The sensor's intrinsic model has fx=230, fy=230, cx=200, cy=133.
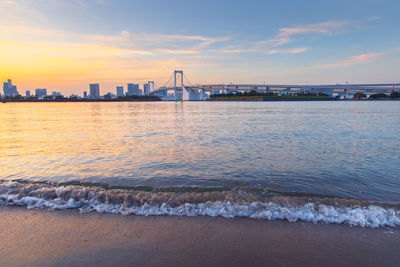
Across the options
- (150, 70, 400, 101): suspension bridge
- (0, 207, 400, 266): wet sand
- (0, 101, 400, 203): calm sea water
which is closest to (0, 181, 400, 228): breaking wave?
(0, 207, 400, 266): wet sand

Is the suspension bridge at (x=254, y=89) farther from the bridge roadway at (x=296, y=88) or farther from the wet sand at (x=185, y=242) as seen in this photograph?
the wet sand at (x=185, y=242)

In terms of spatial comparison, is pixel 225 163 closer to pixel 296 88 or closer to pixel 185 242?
pixel 185 242

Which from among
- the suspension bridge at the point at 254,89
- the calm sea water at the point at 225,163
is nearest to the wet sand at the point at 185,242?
the calm sea water at the point at 225,163

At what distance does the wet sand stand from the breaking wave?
0.17 metres

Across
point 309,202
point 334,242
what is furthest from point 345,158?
point 334,242

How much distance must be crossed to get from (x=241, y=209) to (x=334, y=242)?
1160mm

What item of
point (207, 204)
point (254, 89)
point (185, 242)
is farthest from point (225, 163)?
point (254, 89)

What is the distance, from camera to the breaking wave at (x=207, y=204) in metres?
3.08

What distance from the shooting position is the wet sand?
7.38 ft

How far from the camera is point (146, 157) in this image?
251 inches

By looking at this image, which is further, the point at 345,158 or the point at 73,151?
the point at 73,151

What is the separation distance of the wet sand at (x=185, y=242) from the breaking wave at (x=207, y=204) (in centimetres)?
17

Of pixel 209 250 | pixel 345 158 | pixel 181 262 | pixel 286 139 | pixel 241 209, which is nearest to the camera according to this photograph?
pixel 181 262

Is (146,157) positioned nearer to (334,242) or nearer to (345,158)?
(334,242)
